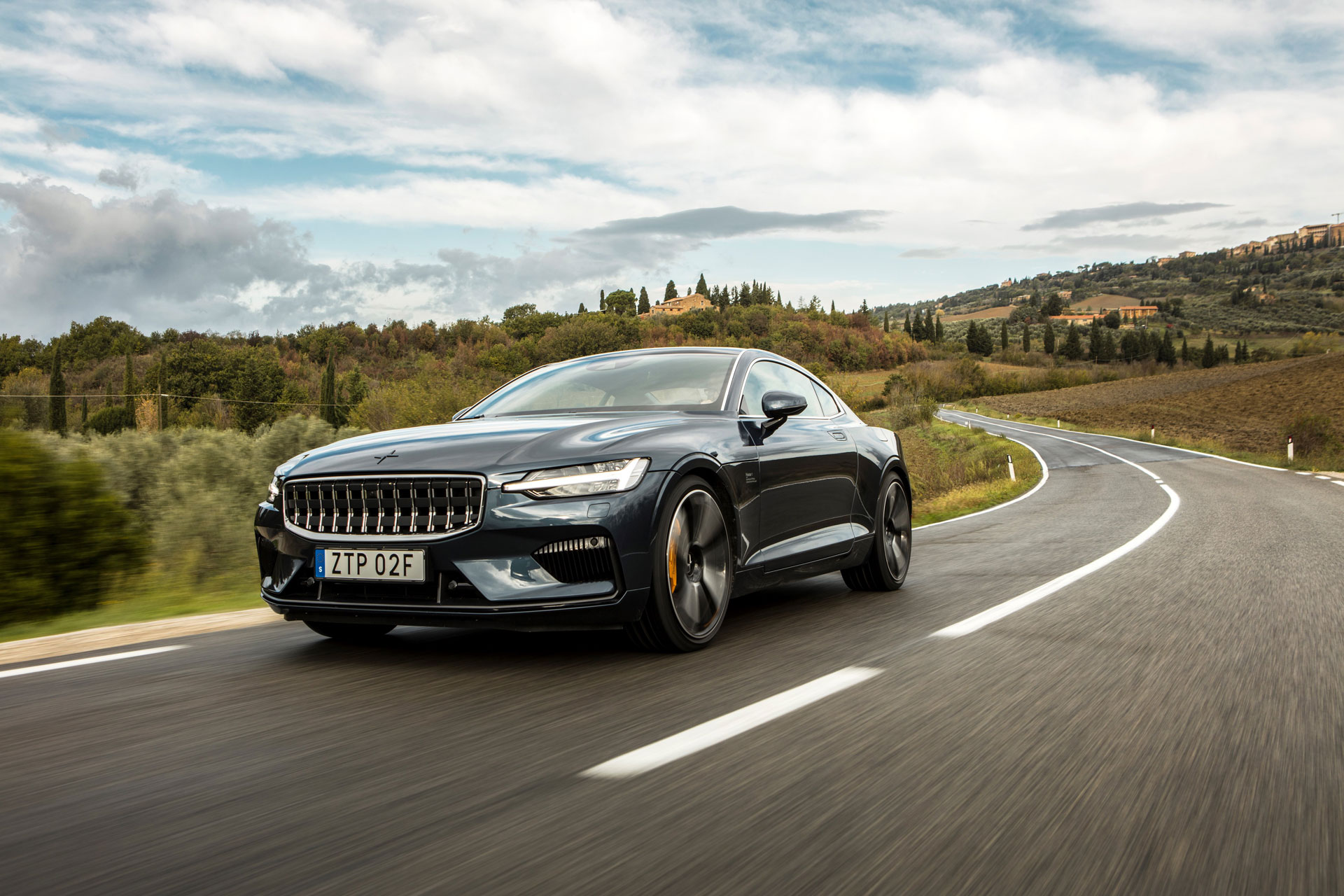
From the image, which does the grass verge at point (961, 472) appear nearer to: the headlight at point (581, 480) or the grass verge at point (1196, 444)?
the grass verge at point (1196, 444)

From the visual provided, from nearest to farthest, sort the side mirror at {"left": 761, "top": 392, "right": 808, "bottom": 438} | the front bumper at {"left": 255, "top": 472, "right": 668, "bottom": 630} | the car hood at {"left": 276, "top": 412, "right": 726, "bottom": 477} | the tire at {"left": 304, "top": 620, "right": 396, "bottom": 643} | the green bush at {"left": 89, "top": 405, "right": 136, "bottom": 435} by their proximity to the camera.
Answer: the front bumper at {"left": 255, "top": 472, "right": 668, "bottom": 630} → the car hood at {"left": 276, "top": 412, "right": 726, "bottom": 477} → the tire at {"left": 304, "top": 620, "right": 396, "bottom": 643} → the side mirror at {"left": 761, "top": 392, "right": 808, "bottom": 438} → the green bush at {"left": 89, "top": 405, "right": 136, "bottom": 435}

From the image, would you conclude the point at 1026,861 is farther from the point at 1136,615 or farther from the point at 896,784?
the point at 1136,615

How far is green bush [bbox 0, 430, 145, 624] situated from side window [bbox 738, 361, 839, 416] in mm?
4505

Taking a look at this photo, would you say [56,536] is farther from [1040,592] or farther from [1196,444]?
[1196,444]

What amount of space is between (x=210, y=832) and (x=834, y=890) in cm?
150

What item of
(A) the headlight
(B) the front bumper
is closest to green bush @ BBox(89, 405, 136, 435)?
(B) the front bumper

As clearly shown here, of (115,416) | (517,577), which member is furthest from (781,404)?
(115,416)

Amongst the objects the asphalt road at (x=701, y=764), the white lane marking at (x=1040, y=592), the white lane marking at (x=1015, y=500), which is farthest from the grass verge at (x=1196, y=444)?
the asphalt road at (x=701, y=764)

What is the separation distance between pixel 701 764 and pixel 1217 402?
86656 mm

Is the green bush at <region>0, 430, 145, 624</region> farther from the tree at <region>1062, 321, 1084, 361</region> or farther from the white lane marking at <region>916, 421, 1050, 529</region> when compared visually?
the tree at <region>1062, 321, 1084, 361</region>

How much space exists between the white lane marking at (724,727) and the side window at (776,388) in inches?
74.8

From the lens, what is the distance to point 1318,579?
327 inches

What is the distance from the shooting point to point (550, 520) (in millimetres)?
4293

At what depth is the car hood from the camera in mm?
4422
